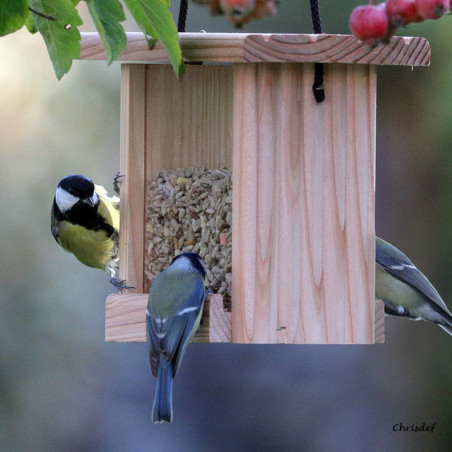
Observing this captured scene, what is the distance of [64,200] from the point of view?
11.5 feet

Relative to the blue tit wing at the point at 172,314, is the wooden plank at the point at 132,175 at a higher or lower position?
higher

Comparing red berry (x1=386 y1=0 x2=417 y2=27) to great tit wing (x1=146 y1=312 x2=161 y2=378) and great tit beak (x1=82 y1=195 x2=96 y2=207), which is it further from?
great tit beak (x1=82 y1=195 x2=96 y2=207)

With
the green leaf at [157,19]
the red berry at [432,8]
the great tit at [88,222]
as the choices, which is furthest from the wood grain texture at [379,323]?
the great tit at [88,222]

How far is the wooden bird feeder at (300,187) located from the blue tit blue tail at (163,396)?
14 cm

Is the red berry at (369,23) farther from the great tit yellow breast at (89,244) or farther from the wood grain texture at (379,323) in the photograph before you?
the great tit yellow breast at (89,244)

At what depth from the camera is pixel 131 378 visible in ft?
18.6

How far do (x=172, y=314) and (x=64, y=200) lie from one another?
122cm

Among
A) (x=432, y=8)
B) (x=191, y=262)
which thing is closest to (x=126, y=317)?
(x=191, y=262)

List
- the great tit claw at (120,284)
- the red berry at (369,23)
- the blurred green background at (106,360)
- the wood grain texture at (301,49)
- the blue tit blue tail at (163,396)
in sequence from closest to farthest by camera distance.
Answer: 1. the red berry at (369,23)
2. the wood grain texture at (301,49)
3. the blue tit blue tail at (163,396)
4. the great tit claw at (120,284)
5. the blurred green background at (106,360)

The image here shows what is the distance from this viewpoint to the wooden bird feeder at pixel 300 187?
7.82 feet

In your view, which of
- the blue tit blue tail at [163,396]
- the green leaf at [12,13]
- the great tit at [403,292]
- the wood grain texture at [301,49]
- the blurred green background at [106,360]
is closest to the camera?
the green leaf at [12,13]

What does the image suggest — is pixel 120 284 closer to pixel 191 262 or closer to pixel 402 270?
pixel 191 262

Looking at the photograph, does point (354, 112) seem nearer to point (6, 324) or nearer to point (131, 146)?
point (131, 146)

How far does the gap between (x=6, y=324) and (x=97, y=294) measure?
1.86 ft
